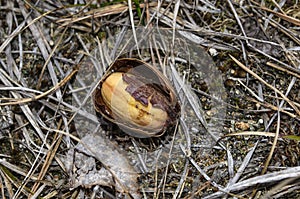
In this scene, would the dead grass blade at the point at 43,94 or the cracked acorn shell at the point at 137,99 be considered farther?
the dead grass blade at the point at 43,94

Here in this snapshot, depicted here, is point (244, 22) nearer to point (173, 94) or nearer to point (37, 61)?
point (173, 94)

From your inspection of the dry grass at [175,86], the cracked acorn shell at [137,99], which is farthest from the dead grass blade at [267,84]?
the cracked acorn shell at [137,99]

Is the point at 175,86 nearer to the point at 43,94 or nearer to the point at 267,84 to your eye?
the point at 267,84

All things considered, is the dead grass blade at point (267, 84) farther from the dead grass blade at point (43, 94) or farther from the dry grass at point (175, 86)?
the dead grass blade at point (43, 94)

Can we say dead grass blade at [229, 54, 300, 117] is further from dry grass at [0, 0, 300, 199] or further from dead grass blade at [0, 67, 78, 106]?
dead grass blade at [0, 67, 78, 106]

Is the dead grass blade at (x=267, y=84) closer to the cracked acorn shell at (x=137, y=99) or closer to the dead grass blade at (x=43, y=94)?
the cracked acorn shell at (x=137, y=99)

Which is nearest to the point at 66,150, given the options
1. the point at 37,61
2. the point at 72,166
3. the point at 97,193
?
the point at 72,166

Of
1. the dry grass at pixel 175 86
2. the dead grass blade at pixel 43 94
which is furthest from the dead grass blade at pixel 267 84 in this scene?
the dead grass blade at pixel 43 94
